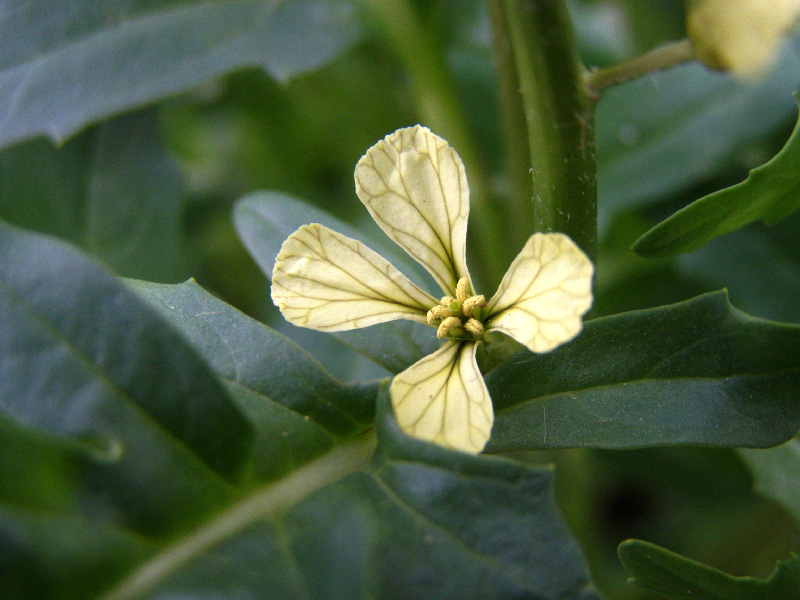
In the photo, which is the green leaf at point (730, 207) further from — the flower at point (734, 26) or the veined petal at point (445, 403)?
the veined petal at point (445, 403)

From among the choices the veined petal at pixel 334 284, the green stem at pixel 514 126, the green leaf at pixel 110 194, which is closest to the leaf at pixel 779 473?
the green stem at pixel 514 126

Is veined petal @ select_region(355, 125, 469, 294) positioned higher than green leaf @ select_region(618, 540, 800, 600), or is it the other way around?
veined petal @ select_region(355, 125, 469, 294)

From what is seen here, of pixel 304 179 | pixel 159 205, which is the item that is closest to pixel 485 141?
pixel 304 179

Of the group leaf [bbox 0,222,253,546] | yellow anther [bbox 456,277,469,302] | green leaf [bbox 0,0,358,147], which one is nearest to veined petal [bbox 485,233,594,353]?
yellow anther [bbox 456,277,469,302]

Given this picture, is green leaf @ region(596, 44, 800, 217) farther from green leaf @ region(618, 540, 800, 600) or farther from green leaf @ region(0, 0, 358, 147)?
green leaf @ region(618, 540, 800, 600)

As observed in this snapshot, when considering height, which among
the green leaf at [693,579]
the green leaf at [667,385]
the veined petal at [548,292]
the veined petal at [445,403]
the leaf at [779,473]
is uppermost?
the veined petal at [548,292]

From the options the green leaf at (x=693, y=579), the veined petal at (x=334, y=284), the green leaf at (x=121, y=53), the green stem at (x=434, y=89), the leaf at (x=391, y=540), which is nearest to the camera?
the leaf at (x=391, y=540)

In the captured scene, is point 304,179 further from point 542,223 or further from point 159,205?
point 542,223
